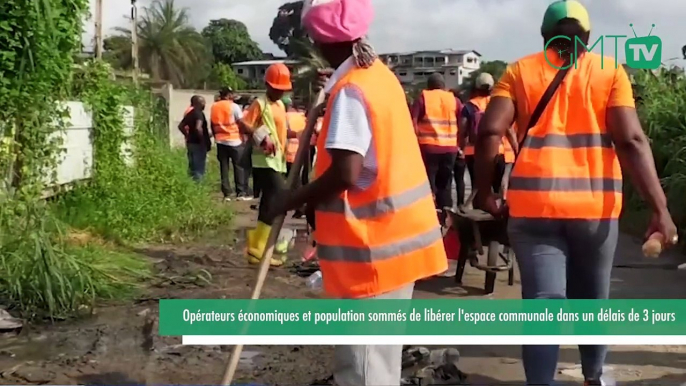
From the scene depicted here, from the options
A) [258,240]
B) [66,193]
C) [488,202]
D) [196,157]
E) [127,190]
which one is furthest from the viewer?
[196,157]

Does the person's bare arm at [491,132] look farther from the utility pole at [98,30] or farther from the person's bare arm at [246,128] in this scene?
the utility pole at [98,30]

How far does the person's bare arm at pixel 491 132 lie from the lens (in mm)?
3543

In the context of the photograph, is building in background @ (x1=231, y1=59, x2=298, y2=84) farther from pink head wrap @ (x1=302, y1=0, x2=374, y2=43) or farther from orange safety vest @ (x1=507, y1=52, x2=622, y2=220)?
pink head wrap @ (x1=302, y1=0, x2=374, y2=43)

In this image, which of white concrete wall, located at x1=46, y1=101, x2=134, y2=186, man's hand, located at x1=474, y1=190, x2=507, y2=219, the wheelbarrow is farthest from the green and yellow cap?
white concrete wall, located at x1=46, y1=101, x2=134, y2=186

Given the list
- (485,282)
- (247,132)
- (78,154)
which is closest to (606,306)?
(485,282)

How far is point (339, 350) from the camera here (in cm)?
287

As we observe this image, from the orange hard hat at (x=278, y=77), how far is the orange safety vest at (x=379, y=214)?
4.06 m

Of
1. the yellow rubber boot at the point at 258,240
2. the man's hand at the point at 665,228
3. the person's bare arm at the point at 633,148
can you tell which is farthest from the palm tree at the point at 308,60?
the man's hand at the point at 665,228

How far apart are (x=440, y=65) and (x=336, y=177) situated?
6.07 m

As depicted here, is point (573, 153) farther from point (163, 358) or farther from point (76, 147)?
point (76, 147)

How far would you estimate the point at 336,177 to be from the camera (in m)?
2.70

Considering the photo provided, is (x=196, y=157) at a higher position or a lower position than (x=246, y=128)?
lower

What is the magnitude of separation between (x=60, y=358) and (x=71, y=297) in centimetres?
71

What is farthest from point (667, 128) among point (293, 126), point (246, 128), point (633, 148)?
point (633, 148)
